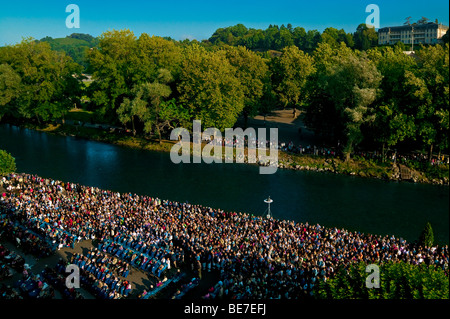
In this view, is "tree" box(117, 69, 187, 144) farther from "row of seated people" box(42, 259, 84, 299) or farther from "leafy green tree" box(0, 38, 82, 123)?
"row of seated people" box(42, 259, 84, 299)

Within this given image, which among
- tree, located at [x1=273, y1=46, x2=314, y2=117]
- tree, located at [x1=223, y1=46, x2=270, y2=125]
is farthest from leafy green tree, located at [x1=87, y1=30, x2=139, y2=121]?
tree, located at [x1=273, y1=46, x2=314, y2=117]

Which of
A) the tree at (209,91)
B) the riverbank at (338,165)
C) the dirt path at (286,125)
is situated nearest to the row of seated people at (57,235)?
the riverbank at (338,165)

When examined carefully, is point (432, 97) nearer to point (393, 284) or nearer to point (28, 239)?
point (393, 284)

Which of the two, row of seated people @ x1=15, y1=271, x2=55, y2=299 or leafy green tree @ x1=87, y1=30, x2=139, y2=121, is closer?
row of seated people @ x1=15, y1=271, x2=55, y2=299

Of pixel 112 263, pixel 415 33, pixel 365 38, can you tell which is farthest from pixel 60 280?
pixel 415 33
